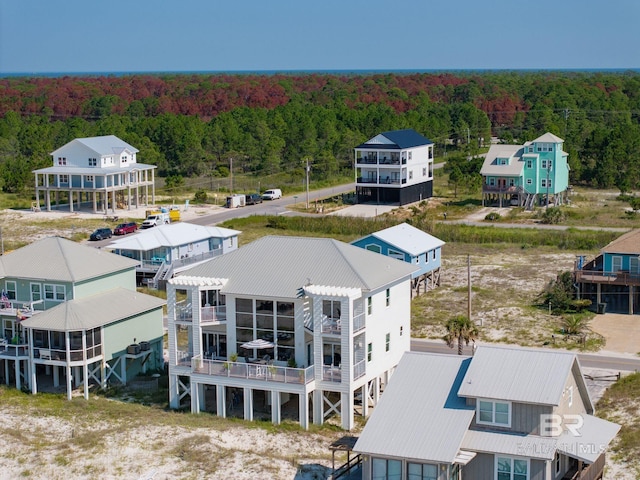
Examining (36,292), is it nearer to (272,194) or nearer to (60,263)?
(60,263)

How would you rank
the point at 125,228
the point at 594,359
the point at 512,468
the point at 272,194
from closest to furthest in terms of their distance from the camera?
the point at 512,468, the point at 594,359, the point at 125,228, the point at 272,194

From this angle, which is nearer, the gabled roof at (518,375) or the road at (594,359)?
the gabled roof at (518,375)

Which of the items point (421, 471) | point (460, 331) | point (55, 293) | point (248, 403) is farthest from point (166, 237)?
point (421, 471)

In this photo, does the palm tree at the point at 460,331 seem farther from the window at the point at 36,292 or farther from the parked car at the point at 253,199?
the parked car at the point at 253,199

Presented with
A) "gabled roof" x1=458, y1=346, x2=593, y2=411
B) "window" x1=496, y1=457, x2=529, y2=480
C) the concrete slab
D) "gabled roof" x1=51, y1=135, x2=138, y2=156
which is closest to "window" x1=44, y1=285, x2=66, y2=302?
"gabled roof" x1=458, y1=346, x2=593, y2=411

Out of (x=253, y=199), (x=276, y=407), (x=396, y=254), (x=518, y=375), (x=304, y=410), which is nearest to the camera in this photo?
(x=518, y=375)

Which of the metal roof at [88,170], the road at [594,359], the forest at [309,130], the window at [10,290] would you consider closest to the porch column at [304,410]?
the road at [594,359]

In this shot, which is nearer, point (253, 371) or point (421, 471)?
point (421, 471)
